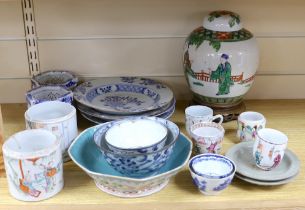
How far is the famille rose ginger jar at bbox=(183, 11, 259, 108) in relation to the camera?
3.63ft

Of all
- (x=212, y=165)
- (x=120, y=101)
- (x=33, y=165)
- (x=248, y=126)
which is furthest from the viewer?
(x=120, y=101)

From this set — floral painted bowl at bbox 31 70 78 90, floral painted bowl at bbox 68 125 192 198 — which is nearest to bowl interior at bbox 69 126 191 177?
floral painted bowl at bbox 68 125 192 198

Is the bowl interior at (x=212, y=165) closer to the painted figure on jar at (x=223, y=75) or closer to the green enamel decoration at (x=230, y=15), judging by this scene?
the painted figure on jar at (x=223, y=75)

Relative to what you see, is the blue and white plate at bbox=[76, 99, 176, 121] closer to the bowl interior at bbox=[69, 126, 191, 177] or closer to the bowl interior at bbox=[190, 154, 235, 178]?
the bowl interior at bbox=[69, 126, 191, 177]

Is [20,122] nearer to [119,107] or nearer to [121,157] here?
[119,107]

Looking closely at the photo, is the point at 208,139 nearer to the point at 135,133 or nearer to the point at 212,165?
the point at 212,165

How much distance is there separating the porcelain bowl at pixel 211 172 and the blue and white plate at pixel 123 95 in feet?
0.71

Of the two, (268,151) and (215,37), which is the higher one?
(215,37)

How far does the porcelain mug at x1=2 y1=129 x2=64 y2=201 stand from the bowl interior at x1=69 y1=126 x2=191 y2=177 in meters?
0.06

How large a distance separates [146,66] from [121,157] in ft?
1.50

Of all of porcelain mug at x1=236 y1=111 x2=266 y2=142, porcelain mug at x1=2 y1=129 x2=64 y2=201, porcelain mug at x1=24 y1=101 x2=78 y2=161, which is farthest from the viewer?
porcelain mug at x1=236 y1=111 x2=266 y2=142

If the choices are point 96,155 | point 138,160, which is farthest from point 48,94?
point 138,160

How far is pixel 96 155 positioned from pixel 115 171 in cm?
6

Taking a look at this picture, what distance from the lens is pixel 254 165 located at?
100 centimetres
